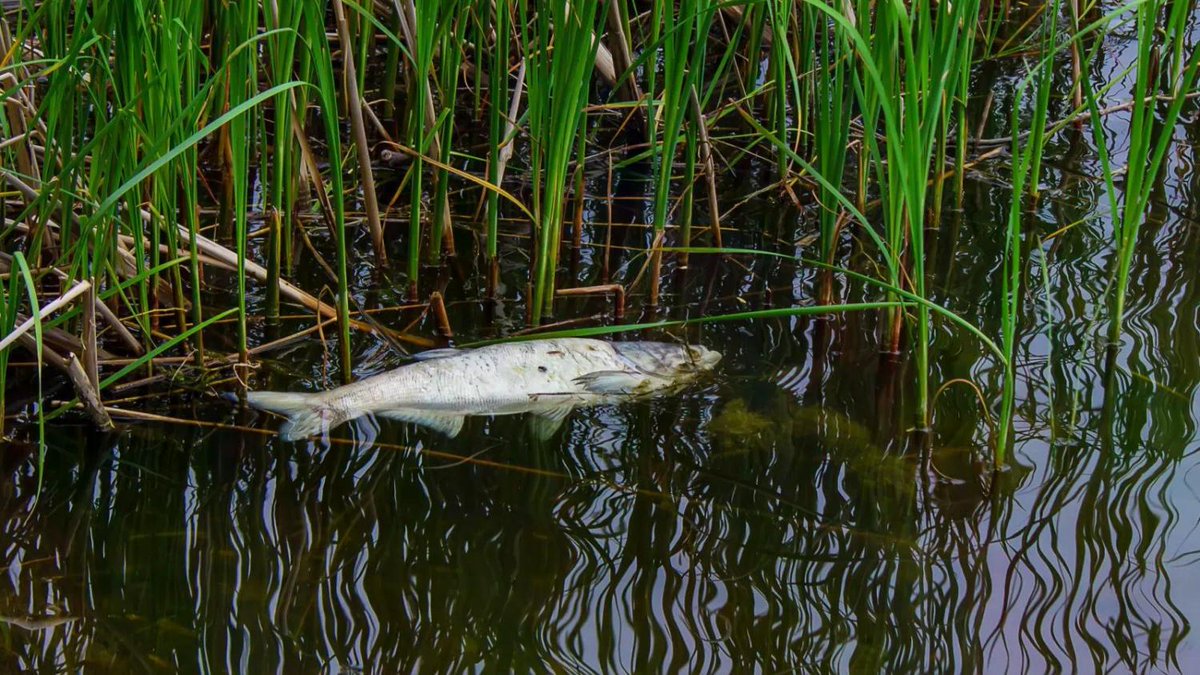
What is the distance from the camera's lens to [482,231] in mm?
3645

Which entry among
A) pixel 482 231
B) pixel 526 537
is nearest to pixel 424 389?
pixel 526 537

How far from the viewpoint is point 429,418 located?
2.62 meters

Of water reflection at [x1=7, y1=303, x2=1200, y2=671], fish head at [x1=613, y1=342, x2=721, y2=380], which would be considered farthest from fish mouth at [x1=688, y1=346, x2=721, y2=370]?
water reflection at [x1=7, y1=303, x2=1200, y2=671]

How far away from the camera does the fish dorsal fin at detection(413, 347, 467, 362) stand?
2756 millimetres

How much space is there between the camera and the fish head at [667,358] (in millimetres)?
2807

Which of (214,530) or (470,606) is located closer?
(470,606)

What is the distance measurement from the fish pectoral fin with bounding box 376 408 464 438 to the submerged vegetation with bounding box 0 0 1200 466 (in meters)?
0.20

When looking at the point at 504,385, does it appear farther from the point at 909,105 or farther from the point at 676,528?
the point at 909,105

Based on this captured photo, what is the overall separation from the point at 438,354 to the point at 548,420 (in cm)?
32

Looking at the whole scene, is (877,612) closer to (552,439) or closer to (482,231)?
(552,439)

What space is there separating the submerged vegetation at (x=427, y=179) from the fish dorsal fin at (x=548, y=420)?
0.61 feet

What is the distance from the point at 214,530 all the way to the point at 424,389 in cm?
59

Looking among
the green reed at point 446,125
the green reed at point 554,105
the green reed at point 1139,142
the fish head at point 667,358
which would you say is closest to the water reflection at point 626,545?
the fish head at point 667,358

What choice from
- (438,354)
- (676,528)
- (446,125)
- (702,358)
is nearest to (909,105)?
(702,358)
